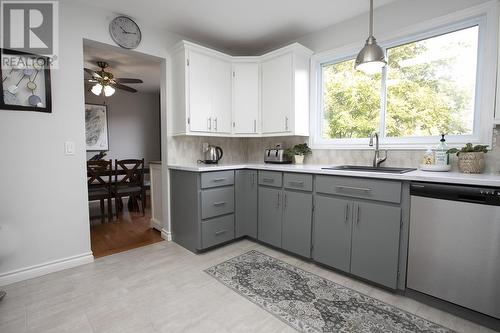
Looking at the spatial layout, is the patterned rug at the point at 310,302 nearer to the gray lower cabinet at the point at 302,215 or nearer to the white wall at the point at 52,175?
the gray lower cabinet at the point at 302,215

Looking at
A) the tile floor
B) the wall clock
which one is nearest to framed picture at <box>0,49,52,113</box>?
the wall clock

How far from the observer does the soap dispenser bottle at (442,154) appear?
193 centimetres

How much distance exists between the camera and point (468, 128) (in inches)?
79.3

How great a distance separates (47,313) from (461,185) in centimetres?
285

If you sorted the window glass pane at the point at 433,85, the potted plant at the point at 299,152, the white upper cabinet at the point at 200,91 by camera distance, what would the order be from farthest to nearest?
1. the potted plant at the point at 299,152
2. the white upper cabinet at the point at 200,91
3. the window glass pane at the point at 433,85

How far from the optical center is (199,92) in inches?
111

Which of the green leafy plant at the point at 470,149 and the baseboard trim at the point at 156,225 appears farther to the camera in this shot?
the baseboard trim at the point at 156,225

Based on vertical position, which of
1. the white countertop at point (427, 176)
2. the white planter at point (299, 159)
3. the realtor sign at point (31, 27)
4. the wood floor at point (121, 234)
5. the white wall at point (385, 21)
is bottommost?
the wood floor at point (121, 234)

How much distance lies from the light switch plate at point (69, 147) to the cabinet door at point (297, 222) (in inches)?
81.2

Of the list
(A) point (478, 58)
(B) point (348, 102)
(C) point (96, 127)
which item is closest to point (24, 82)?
(B) point (348, 102)

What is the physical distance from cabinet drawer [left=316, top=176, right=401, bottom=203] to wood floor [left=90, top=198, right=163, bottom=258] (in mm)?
2100

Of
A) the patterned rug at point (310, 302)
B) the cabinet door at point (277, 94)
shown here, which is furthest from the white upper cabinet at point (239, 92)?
the patterned rug at point (310, 302)

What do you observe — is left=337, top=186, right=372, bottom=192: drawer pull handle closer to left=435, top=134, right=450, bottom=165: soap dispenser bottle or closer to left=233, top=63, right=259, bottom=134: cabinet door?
left=435, top=134, right=450, bottom=165: soap dispenser bottle

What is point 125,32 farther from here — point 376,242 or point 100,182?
point 376,242
